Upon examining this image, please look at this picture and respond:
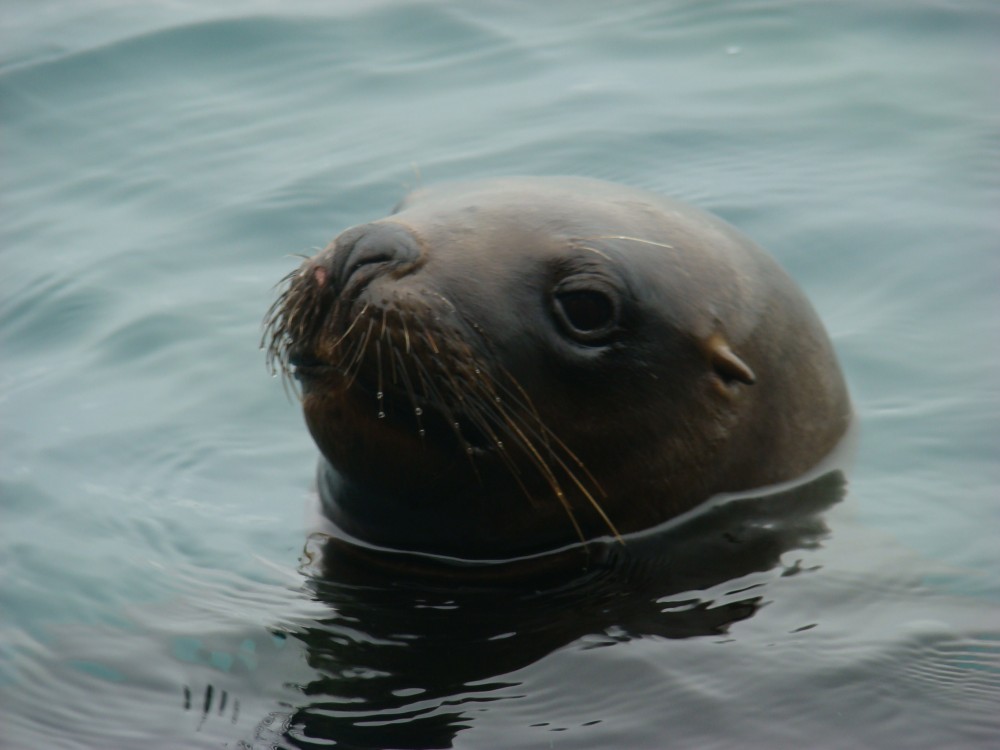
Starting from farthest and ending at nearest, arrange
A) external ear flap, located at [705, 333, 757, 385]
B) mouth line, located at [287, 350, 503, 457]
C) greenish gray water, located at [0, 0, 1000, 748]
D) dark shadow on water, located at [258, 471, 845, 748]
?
external ear flap, located at [705, 333, 757, 385]
mouth line, located at [287, 350, 503, 457]
greenish gray water, located at [0, 0, 1000, 748]
dark shadow on water, located at [258, 471, 845, 748]

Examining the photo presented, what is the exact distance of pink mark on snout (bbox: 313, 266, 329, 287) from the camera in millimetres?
5000

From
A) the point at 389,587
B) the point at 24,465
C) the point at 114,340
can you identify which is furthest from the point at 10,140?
the point at 389,587

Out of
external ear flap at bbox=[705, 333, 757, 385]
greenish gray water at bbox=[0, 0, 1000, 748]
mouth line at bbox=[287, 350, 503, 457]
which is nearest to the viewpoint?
greenish gray water at bbox=[0, 0, 1000, 748]

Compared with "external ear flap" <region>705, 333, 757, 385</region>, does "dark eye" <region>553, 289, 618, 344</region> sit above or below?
above

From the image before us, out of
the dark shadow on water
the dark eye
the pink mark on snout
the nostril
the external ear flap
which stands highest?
the nostril

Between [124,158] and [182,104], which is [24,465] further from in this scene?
[182,104]

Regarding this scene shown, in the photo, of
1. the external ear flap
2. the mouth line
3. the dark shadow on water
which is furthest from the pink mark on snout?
the external ear flap

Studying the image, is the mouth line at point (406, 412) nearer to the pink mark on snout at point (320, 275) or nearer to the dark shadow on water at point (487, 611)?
the pink mark on snout at point (320, 275)

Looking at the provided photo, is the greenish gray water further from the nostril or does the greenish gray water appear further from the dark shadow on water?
the nostril

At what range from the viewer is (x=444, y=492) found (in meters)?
5.24

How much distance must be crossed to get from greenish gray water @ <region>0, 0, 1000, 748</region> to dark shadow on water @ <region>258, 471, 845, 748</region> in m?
0.02

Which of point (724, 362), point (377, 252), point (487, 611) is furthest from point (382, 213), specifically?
point (487, 611)

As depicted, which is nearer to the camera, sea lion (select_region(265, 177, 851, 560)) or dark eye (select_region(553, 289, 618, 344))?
sea lion (select_region(265, 177, 851, 560))

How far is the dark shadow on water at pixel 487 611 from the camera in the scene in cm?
451
